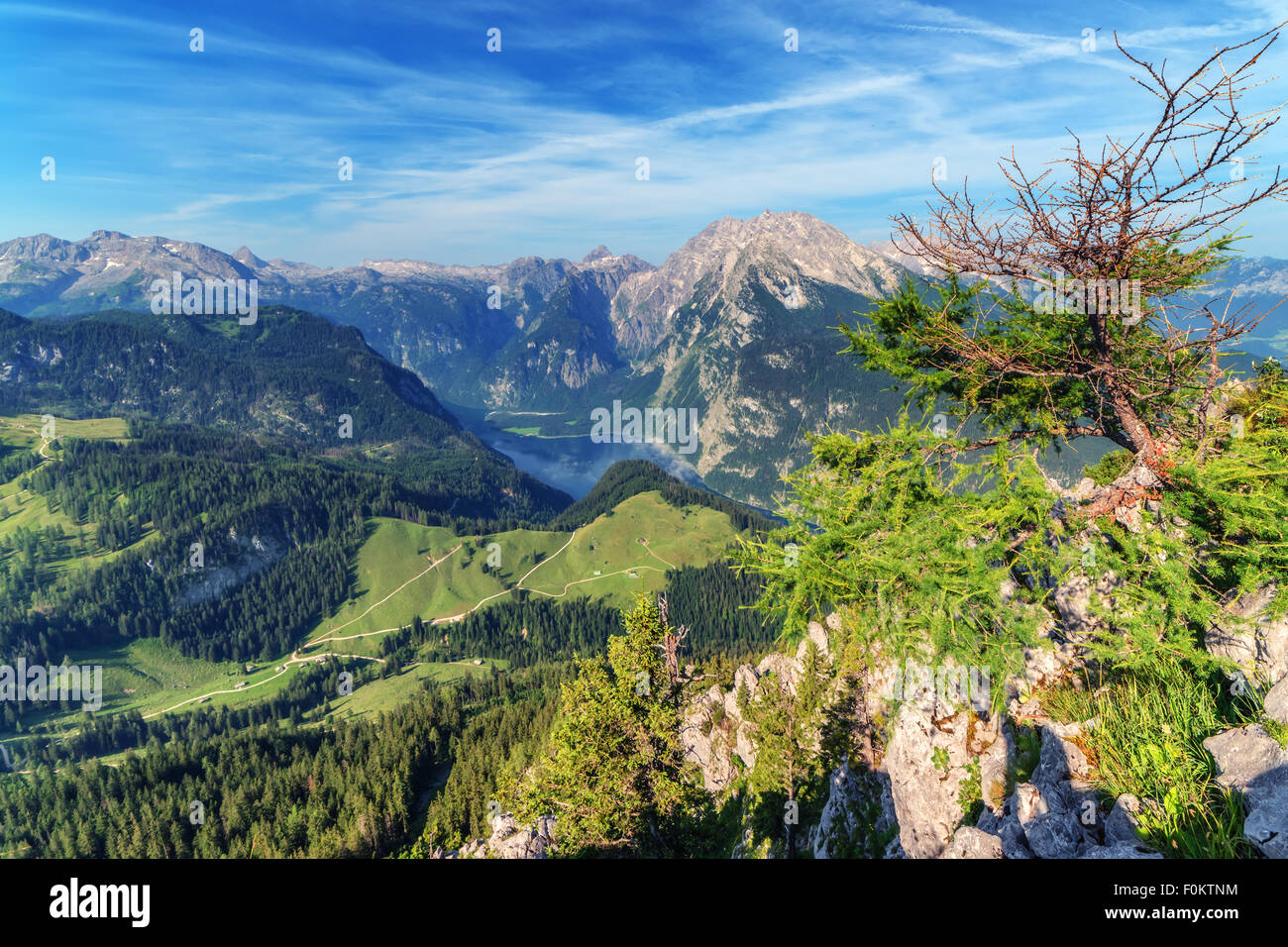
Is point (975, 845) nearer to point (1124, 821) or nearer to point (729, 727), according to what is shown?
point (1124, 821)

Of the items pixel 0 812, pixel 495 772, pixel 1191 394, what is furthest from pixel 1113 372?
pixel 0 812

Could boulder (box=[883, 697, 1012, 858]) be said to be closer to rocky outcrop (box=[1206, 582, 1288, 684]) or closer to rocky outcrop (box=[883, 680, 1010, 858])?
rocky outcrop (box=[883, 680, 1010, 858])

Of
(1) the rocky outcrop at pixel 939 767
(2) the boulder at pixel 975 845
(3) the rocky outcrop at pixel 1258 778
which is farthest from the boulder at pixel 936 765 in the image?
(3) the rocky outcrop at pixel 1258 778

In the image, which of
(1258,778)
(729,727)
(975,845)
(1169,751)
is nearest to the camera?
(1258,778)

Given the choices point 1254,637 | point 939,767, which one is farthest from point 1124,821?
point 939,767

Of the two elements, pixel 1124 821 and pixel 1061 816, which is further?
pixel 1061 816

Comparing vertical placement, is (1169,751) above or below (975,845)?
above

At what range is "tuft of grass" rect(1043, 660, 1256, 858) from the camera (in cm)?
835

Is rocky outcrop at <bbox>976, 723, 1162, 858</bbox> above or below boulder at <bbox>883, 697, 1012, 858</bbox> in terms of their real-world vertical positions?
above

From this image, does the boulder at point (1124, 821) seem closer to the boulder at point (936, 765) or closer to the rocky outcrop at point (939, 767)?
the rocky outcrop at point (939, 767)

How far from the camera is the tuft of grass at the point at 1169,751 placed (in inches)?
329

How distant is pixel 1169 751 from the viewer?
10.1 metres

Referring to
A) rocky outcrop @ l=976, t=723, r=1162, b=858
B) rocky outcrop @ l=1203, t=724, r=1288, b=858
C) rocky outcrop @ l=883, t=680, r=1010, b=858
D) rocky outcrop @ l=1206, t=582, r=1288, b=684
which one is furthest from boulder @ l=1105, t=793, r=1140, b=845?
rocky outcrop @ l=883, t=680, r=1010, b=858

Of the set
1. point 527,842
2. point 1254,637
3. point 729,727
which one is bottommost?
point 527,842
